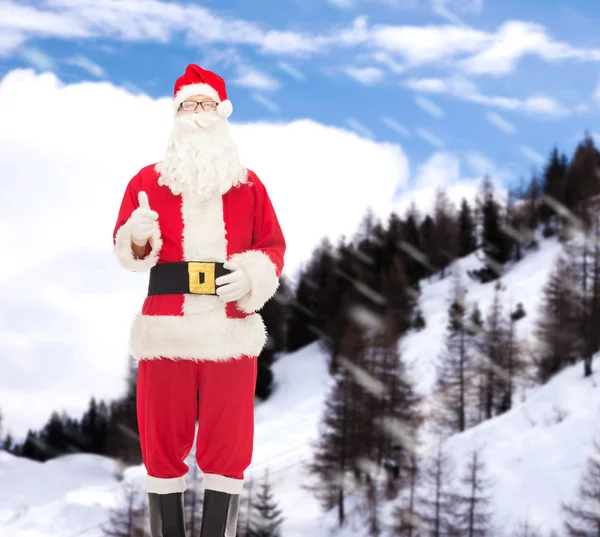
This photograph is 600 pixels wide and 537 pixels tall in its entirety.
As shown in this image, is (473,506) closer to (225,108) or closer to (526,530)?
(526,530)

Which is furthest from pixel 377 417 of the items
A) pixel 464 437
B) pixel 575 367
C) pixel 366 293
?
pixel 366 293

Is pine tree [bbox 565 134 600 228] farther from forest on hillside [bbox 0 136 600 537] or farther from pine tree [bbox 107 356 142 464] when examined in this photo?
pine tree [bbox 107 356 142 464]

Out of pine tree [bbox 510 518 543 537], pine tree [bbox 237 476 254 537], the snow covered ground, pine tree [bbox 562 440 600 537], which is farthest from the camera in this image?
pine tree [bbox 237 476 254 537]

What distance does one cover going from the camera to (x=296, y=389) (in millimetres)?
50625

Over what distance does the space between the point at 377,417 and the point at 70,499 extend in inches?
622

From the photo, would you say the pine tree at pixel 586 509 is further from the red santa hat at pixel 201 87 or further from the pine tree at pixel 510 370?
the red santa hat at pixel 201 87

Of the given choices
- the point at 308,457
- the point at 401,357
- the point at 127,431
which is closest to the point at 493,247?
the point at 401,357

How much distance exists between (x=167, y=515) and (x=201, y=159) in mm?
2131

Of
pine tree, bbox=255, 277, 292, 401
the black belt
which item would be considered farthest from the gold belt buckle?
pine tree, bbox=255, 277, 292, 401

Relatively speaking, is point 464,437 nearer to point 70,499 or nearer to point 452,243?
point 70,499

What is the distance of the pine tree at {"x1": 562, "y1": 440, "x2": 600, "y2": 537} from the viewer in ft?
84.4

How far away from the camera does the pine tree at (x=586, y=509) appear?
25719 millimetres

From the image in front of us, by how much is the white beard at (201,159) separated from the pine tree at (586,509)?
2475 centimetres

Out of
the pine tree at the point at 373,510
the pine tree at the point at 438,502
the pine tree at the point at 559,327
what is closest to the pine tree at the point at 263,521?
the pine tree at the point at 373,510
